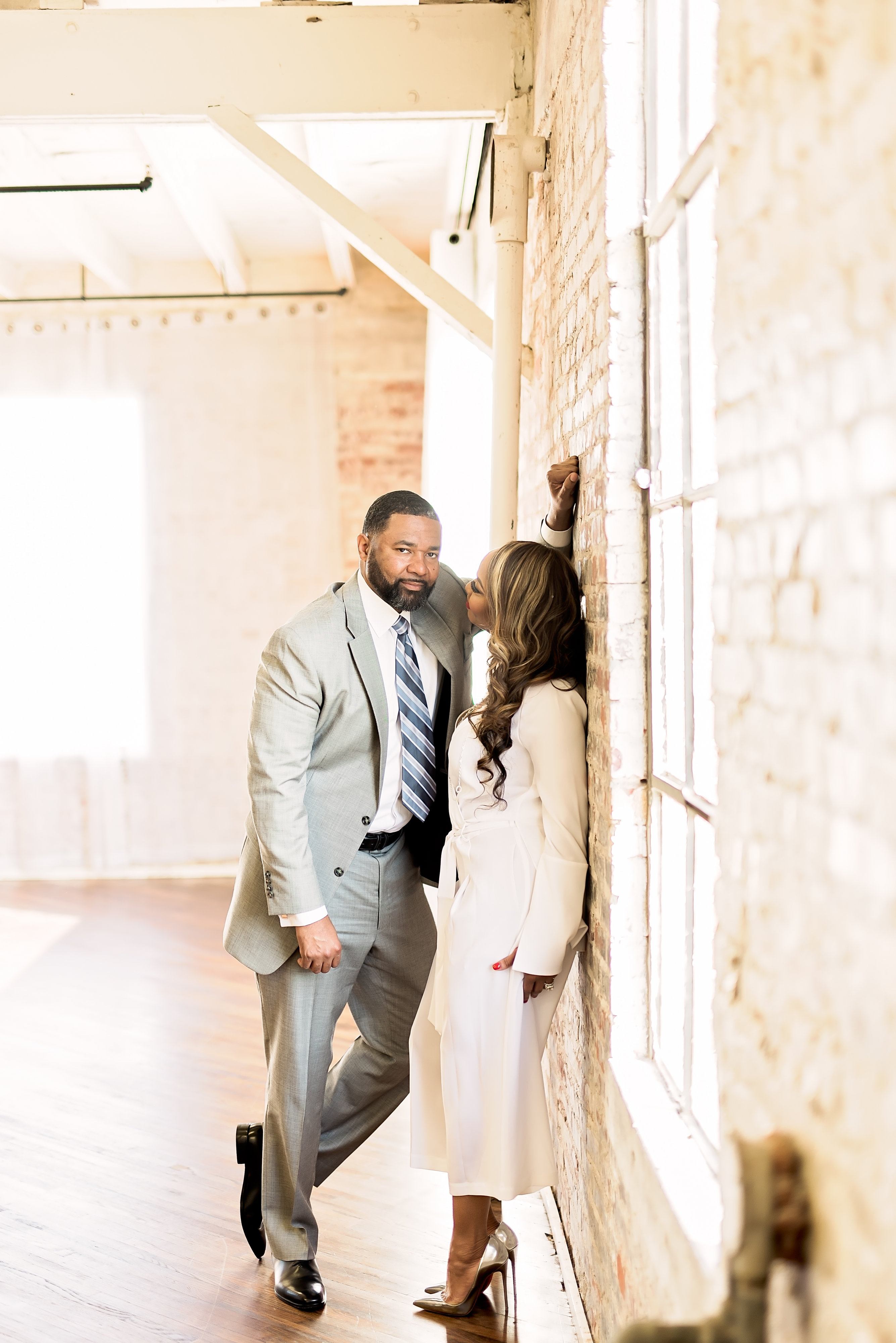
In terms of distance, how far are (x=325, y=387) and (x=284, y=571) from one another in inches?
45.0

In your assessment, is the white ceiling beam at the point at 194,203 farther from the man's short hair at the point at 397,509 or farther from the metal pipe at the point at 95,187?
the man's short hair at the point at 397,509

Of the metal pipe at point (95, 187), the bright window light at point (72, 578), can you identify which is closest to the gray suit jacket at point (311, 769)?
the metal pipe at point (95, 187)

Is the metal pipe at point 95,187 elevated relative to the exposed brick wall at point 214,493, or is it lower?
elevated

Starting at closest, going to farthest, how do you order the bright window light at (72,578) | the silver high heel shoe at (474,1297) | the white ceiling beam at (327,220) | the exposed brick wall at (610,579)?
the exposed brick wall at (610,579), the silver high heel shoe at (474,1297), the white ceiling beam at (327,220), the bright window light at (72,578)

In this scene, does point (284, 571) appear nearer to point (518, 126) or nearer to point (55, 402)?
point (55, 402)

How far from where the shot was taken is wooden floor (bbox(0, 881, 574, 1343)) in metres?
2.46

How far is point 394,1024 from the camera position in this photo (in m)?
2.78

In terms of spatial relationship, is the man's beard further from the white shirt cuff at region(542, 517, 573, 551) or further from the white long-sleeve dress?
the white long-sleeve dress

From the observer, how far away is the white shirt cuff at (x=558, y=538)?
99.0 inches

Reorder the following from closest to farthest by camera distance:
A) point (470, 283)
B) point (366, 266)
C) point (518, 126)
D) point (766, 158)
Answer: point (766, 158) < point (518, 126) < point (470, 283) < point (366, 266)

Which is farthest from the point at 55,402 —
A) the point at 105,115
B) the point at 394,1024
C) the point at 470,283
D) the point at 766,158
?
the point at 766,158

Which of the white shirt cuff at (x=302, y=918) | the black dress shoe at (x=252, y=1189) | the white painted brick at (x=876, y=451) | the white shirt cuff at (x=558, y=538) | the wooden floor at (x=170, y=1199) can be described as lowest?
the wooden floor at (x=170, y=1199)

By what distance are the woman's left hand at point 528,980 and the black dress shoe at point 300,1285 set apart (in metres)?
0.90

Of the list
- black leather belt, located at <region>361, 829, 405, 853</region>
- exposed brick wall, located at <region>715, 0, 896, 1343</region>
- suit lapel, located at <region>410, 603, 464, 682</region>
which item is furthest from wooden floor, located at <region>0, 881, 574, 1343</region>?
exposed brick wall, located at <region>715, 0, 896, 1343</region>
